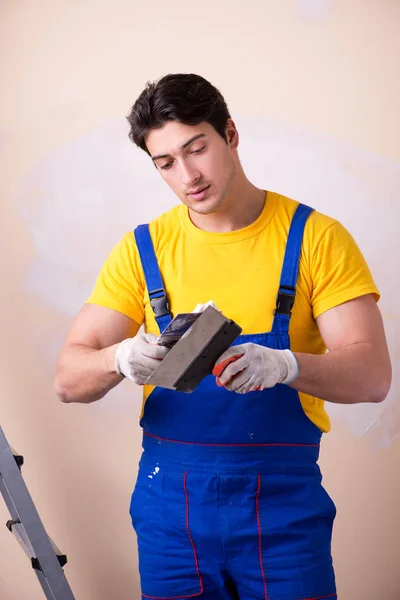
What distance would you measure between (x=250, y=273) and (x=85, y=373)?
A: 17.7 inches

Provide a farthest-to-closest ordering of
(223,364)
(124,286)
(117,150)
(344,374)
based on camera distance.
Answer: (117,150) → (124,286) → (344,374) → (223,364)

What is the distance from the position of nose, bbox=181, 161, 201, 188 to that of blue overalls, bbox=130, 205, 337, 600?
0.23 metres

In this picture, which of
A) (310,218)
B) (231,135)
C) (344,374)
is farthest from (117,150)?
(344,374)

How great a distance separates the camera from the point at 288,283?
1822mm

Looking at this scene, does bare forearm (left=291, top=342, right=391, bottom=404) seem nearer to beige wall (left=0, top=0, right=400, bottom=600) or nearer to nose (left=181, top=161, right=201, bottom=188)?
Result: nose (left=181, top=161, right=201, bottom=188)

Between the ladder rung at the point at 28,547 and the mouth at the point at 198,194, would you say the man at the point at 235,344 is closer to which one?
the mouth at the point at 198,194

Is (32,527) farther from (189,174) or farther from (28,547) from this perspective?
(189,174)

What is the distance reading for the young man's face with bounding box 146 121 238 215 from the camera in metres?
Result: 1.87

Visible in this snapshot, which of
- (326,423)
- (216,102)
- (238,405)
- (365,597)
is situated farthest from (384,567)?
(216,102)

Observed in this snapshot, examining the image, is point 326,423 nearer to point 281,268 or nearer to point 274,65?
point 281,268

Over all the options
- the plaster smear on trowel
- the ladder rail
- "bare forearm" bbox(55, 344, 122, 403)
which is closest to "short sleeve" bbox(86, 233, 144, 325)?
"bare forearm" bbox(55, 344, 122, 403)

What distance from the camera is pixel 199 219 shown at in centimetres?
199

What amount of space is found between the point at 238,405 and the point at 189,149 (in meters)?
0.61

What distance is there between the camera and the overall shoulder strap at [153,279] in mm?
1885
